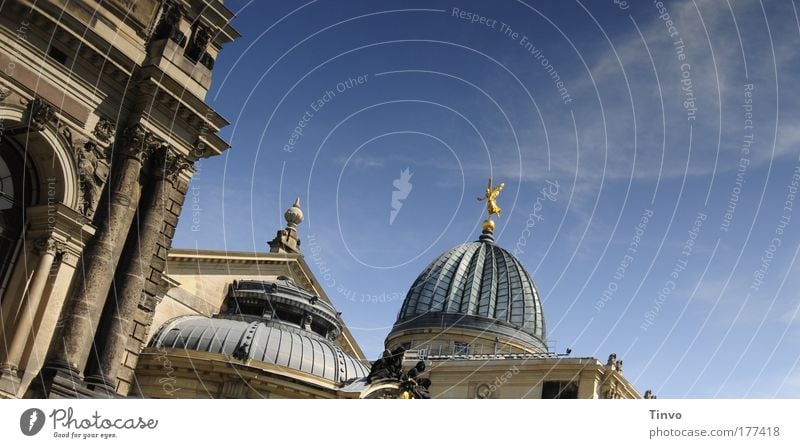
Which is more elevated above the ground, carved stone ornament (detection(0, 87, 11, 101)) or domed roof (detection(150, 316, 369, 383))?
domed roof (detection(150, 316, 369, 383))

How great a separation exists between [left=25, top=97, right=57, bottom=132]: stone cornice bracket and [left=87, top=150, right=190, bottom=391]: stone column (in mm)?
3778

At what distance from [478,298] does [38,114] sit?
201 feet

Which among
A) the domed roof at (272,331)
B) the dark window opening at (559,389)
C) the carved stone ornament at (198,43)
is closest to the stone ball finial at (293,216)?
the domed roof at (272,331)

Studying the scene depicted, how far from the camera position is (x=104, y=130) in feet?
81.0

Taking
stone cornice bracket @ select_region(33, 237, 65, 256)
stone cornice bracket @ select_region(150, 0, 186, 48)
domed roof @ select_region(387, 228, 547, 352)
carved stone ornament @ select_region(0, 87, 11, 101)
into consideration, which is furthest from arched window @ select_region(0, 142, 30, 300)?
domed roof @ select_region(387, 228, 547, 352)

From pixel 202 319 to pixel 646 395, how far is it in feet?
116

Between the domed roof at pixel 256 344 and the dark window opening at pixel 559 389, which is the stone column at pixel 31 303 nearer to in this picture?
the domed roof at pixel 256 344

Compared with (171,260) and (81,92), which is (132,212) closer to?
(81,92)

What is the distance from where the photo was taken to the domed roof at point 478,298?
78.3 metres

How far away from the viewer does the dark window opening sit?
56.5 meters

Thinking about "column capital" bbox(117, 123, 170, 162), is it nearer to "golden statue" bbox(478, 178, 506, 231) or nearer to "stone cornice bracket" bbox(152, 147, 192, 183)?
"stone cornice bracket" bbox(152, 147, 192, 183)

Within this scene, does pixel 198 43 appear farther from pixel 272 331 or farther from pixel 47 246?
pixel 272 331

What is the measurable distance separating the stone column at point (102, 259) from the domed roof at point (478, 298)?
178ft

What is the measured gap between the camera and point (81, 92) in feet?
78.9
